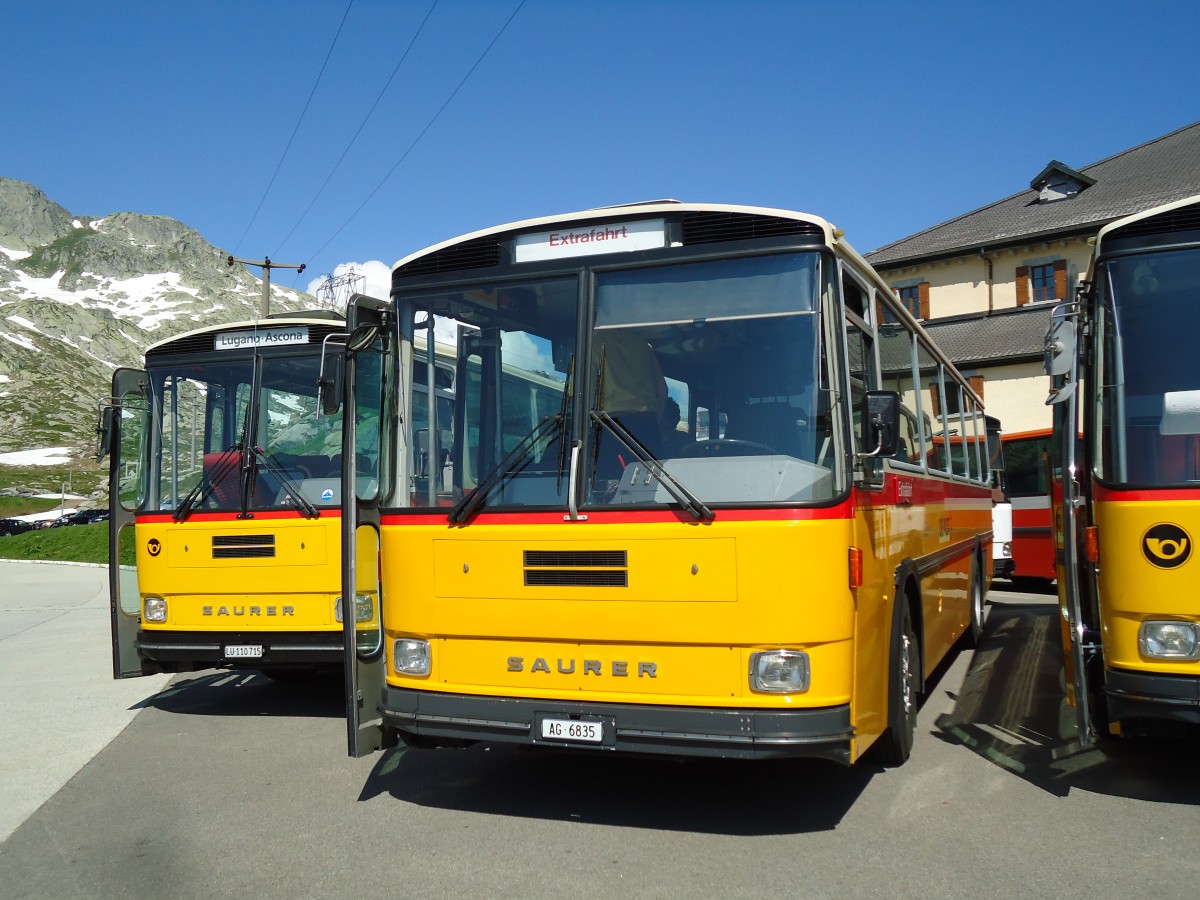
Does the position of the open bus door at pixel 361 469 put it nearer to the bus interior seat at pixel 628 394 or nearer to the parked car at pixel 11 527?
the bus interior seat at pixel 628 394

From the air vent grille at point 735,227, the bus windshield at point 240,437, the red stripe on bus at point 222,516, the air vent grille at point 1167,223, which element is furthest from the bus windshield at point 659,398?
the bus windshield at point 240,437

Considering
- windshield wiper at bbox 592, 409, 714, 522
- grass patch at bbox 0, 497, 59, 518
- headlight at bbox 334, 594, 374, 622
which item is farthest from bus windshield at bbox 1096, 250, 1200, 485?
grass patch at bbox 0, 497, 59, 518

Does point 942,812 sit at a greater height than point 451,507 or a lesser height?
lesser

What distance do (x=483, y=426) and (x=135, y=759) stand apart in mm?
3935

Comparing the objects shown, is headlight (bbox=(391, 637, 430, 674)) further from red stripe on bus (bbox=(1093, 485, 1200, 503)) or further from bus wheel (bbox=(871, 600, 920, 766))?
red stripe on bus (bbox=(1093, 485, 1200, 503))

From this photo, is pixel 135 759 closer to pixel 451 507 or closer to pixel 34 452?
pixel 451 507

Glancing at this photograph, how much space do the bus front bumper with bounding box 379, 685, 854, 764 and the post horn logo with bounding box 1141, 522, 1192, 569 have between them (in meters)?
1.83

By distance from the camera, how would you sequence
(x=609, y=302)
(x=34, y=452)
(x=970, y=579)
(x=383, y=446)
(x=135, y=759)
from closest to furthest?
(x=609, y=302) → (x=383, y=446) → (x=135, y=759) → (x=970, y=579) → (x=34, y=452)

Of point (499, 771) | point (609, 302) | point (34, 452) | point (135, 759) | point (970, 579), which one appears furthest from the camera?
point (34, 452)

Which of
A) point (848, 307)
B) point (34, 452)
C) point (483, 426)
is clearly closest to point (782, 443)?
point (848, 307)

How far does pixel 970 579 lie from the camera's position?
11.3 metres

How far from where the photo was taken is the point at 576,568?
5.58 metres

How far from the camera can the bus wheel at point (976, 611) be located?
1165 cm

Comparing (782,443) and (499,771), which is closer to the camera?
(782,443)
